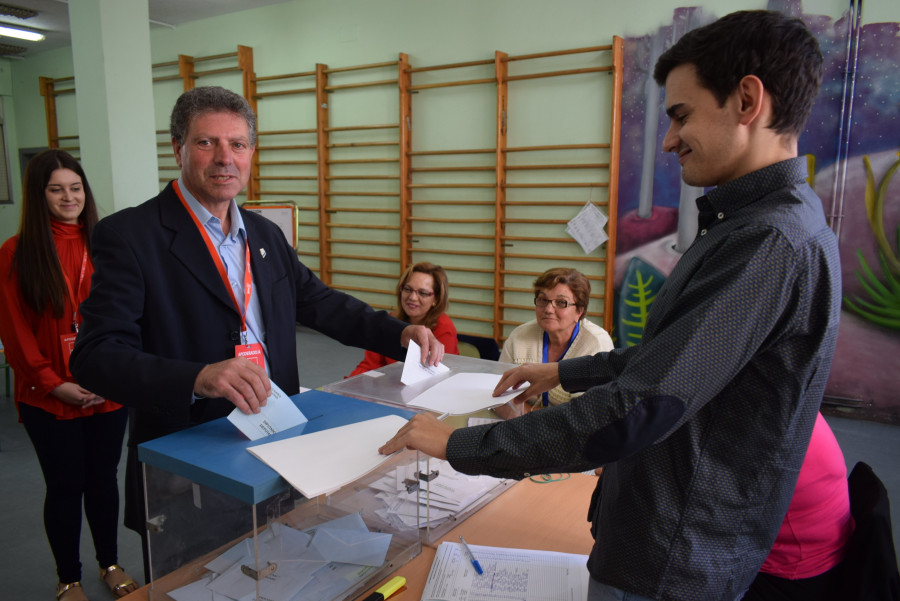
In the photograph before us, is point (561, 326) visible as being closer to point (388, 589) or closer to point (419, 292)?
point (419, 292)

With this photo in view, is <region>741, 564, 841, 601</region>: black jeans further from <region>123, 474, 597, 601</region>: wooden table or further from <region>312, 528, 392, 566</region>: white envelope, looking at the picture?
<region>312, 528, 392, 566</region>: white envelope

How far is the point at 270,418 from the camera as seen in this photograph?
1086mm

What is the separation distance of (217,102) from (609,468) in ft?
3.78

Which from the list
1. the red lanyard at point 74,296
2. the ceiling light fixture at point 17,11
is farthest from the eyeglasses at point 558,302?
the ceiling light fixture at point 17,11

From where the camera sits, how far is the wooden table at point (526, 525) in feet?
4.03

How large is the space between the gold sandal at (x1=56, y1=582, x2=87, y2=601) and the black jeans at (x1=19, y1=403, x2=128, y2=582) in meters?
0.02

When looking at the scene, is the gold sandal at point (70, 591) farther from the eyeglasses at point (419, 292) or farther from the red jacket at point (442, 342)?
the eyeglasses at point (419, 292)

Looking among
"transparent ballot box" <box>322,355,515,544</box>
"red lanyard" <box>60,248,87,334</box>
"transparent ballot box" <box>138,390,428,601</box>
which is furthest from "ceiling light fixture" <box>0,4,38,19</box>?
"transparent ballot box" <box>138,390,428,601</box>

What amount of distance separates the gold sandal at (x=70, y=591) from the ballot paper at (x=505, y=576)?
1.71 m

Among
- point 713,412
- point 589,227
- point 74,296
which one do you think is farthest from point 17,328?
point 589,227

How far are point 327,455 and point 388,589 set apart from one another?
0.33 meters

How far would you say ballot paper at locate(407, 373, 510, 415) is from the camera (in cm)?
139

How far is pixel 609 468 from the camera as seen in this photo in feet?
3.27

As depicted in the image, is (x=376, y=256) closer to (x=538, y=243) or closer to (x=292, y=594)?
(x=538, y=243)
